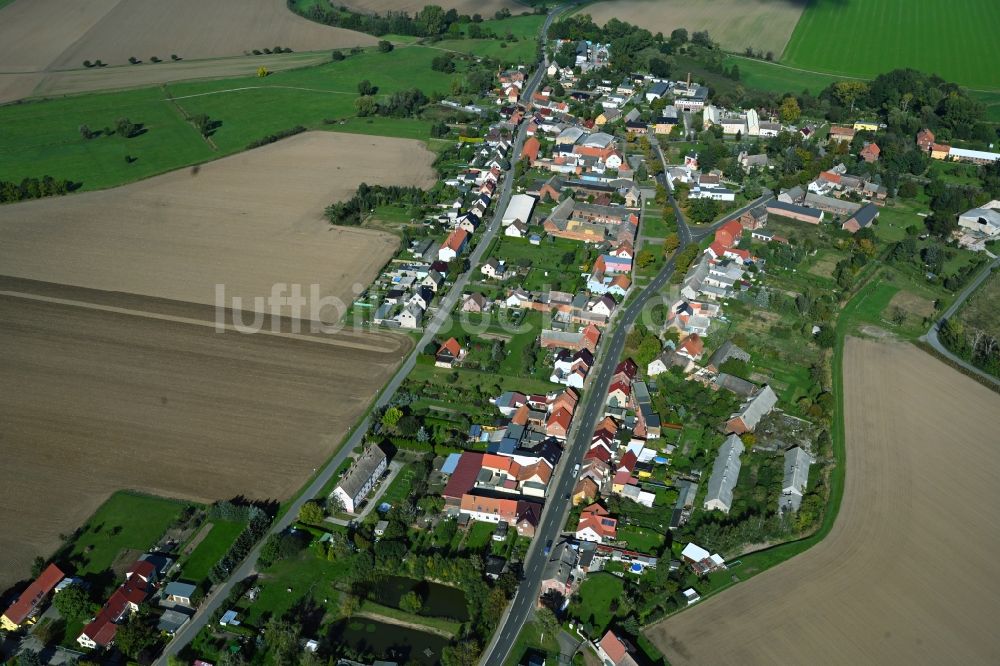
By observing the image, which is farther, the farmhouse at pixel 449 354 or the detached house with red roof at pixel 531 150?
the detached house with red roof at pixel 531 150

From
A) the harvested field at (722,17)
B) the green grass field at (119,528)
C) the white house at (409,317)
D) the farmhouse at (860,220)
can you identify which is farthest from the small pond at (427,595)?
the harvested field at (722,17)

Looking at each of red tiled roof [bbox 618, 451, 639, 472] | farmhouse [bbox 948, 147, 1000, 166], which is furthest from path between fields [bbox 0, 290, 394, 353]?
farmhouse [bbox 948, 147, 1000, 166]

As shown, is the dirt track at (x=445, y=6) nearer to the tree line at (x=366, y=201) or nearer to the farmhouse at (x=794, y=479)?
the tree line at (x=366, y=201)

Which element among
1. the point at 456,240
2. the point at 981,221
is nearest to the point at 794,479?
the point at 456,240

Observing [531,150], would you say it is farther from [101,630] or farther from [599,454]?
[101,630]

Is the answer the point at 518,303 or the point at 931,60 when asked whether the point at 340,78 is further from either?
the point at 931,60

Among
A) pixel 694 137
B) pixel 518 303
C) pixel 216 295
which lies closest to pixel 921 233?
pixel 694 137
